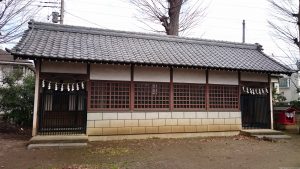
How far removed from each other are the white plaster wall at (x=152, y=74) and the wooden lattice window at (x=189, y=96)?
0.74 metres

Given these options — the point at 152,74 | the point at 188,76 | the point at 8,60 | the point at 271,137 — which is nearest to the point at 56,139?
the point at 152,74

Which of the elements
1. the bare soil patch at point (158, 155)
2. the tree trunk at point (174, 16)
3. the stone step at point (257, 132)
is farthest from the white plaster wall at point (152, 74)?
the tree trunk at point (174, 16)

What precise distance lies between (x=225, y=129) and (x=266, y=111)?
2.75 meters

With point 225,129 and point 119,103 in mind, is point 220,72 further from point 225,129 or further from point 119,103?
point 119,103

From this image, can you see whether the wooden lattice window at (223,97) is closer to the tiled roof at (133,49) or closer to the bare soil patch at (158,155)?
the tiled roof at (133,49)

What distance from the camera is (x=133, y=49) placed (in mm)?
13547

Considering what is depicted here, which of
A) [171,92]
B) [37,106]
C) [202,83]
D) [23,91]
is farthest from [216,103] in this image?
[23,91]

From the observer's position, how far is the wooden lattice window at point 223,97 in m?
14.1

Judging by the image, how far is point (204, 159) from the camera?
9336 millimetres

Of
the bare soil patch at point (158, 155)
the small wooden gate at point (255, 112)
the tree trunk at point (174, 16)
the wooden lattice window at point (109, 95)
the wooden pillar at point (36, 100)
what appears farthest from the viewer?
the tree trunk at point (174, 16)

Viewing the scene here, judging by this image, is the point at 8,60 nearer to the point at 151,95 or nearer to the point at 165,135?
the point at 151,95

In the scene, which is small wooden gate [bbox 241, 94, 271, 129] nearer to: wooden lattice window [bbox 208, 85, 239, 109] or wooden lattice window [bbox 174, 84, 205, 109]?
wooden lattice window [bbox 208, 85, 239, 109]

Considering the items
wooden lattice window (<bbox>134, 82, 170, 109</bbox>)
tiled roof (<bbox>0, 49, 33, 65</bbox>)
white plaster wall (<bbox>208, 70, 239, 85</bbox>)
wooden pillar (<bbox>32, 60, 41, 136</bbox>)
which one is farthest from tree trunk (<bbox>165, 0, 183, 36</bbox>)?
tiled roof (<bbox>0, 49, 33, 65</bbox>)

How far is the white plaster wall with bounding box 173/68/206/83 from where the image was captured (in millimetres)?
13391
